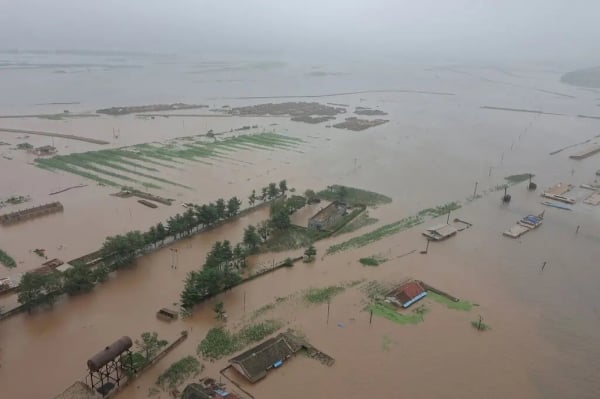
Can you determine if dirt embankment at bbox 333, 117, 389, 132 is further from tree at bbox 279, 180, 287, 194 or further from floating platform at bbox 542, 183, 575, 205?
tree at bbox 279, 180, 287, 194

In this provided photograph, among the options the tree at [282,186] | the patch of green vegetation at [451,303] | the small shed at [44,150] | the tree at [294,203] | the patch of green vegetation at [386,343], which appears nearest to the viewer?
the patch of green vegetation at [386,343]

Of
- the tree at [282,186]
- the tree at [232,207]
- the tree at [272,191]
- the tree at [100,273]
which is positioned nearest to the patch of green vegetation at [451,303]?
the tree at [232,207]

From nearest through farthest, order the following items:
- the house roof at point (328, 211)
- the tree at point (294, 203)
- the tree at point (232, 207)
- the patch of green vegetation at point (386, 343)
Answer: the patch of green vegetation at point (386, 343), the house roof at point (328, 211), the tree at point (232, 207), the tree at point (294, 203)

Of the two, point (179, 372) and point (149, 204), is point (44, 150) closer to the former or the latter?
point (149, 204)

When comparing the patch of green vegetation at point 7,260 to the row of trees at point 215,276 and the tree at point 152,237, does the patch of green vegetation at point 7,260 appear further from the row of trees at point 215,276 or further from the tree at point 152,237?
the row of trees at point 215,276

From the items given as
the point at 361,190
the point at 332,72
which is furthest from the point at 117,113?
the point at 332,72

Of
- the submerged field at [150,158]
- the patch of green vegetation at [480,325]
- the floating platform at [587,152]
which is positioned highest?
the submerged field at [150,158]
